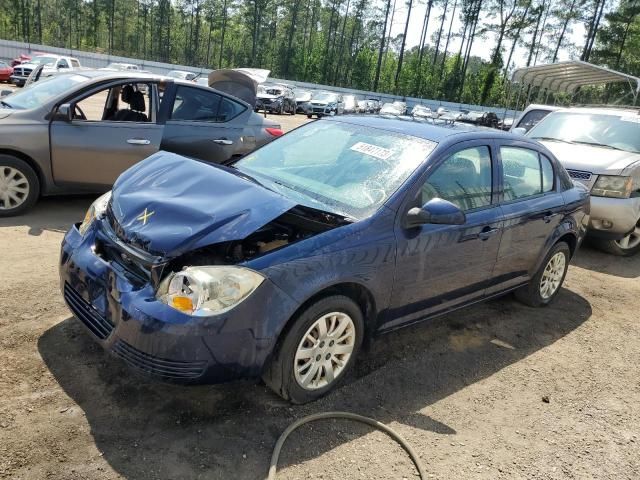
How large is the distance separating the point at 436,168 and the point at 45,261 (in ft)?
11.2

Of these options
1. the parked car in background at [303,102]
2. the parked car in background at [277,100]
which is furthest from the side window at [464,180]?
the parked car in background at [303,102]

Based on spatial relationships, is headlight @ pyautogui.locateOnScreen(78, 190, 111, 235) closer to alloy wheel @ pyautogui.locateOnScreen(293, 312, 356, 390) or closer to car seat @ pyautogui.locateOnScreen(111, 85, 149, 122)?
alloy wheel @ pyautogui.locateOnScreen(293, 312, 356, 390)

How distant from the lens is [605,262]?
272 inches

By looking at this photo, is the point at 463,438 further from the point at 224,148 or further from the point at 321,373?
the point at 224,148

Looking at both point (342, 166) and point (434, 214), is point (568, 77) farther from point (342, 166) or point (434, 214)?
point (434, 214)

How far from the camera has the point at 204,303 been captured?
8.38 ft

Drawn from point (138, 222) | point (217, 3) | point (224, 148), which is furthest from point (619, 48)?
point (138, 222)

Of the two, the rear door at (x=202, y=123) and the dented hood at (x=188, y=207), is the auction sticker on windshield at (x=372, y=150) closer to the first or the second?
the dented hood at (x=188, y=207)

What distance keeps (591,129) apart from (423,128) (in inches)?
201

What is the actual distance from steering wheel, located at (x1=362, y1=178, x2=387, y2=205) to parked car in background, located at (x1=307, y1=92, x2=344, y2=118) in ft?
84.7

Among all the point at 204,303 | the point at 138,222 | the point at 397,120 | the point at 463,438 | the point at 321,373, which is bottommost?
the point at 463,438

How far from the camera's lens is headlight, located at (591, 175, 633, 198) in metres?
6.61

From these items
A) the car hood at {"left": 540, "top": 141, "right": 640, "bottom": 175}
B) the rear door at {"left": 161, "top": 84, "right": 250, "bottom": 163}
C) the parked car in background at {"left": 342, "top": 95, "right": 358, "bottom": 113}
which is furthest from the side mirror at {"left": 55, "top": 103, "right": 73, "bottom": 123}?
the parked car in background at {"left": 342, "top": 95, "right": 358, "bottom": 113}

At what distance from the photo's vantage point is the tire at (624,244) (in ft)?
23.4
